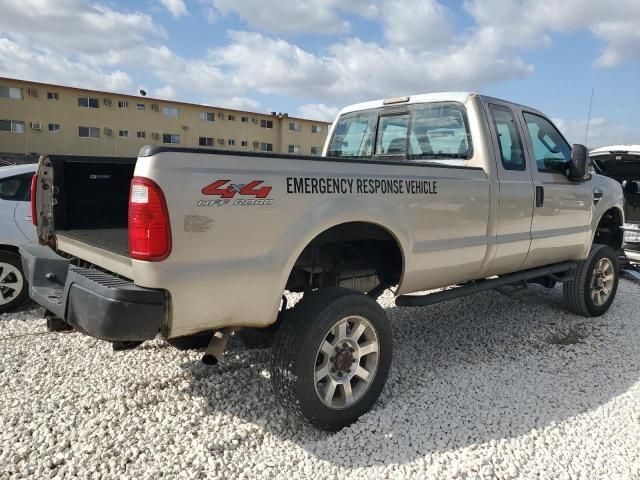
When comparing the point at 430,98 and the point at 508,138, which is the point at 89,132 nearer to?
the point at 430,98

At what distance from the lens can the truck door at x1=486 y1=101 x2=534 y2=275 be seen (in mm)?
3838

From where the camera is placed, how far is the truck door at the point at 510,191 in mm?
3838

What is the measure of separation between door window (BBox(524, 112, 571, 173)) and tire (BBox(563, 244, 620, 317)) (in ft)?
3.81

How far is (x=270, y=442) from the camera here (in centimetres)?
272

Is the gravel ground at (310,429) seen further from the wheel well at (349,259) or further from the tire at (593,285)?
the wheel well at (349,259)

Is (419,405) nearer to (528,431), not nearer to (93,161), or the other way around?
(528,431)

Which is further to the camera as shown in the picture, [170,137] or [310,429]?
[170,137]

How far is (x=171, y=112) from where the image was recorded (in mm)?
33781

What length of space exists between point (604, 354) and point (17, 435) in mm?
4445

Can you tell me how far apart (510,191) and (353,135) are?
165 centimetres

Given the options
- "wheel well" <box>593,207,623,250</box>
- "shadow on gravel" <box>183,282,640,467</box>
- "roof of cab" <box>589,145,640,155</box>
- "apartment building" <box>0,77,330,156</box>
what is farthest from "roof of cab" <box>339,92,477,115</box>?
"apartment building" <box>0,77,330,156</box>

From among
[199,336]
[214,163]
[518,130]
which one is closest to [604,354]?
[518,130]

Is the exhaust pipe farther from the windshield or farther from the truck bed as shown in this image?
the windshield

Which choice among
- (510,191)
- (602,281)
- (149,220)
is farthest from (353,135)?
(602,281)
